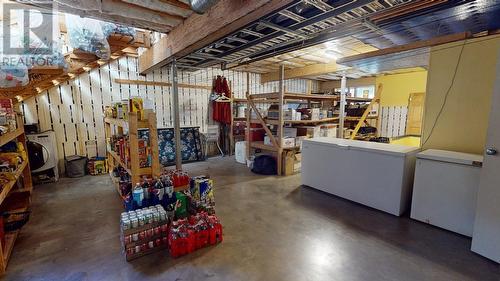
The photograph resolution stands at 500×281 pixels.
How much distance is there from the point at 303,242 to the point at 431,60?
→ 2.88 m

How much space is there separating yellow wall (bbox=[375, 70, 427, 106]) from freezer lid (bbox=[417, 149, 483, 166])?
459 centimetres

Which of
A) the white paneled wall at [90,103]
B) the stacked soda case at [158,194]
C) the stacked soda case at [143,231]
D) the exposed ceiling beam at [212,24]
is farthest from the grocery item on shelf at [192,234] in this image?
the white paneled wall at [90,103]

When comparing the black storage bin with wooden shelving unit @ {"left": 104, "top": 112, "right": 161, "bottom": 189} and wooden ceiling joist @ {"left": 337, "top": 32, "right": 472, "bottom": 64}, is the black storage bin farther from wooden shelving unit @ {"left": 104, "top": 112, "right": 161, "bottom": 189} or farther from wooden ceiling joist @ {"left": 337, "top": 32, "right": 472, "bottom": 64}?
wooden ceiling joist @ {"left": 337, "top": 32, "right": 472, "bottom": 64}

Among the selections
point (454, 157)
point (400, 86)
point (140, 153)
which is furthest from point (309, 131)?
point (400, 86)

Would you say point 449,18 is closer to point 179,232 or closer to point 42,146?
point 179,232

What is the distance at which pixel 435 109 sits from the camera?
303cm

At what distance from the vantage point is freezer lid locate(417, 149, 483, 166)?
2.38 metres

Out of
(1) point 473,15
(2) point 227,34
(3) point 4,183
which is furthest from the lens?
(2) point 227,34

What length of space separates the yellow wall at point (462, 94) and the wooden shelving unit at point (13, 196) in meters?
4.91

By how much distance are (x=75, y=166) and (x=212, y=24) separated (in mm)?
4391

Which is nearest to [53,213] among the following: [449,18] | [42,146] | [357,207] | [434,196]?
[42,146]

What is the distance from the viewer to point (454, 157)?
99.2 inches

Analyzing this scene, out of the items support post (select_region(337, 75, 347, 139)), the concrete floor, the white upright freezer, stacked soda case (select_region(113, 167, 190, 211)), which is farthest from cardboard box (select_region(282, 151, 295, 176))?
stacked soda case (select_region(113, 167, 190, 211))

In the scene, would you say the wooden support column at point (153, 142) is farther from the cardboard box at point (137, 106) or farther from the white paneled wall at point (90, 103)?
the white paneled wall at point (90, 103)
